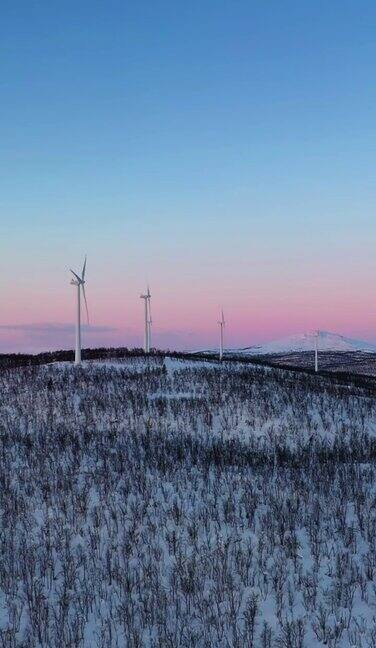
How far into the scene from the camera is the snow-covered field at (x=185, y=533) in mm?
5789

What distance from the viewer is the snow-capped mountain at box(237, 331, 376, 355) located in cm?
14000

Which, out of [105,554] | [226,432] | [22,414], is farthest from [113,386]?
[105,554]

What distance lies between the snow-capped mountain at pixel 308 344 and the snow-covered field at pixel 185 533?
403ft

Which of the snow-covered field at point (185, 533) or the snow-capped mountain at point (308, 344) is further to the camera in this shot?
the snow-capped mountain at point (308, 344)

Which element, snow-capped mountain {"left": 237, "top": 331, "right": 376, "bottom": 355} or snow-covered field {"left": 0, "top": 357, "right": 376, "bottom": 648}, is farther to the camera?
snow-capped mountain {"left": 237, "top": 331, "right": 376, "bottom": 355}

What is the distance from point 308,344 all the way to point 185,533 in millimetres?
145194

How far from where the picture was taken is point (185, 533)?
8156mm

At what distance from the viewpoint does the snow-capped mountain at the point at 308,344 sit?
140 m

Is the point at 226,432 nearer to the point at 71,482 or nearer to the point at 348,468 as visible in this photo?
the point at 348,468

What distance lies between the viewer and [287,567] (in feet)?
23.1

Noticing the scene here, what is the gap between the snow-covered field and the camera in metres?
5.79

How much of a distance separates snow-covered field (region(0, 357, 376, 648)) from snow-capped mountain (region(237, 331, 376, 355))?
122924 mm

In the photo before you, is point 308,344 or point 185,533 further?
point 308,344

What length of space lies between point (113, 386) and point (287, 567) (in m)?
A: 16.6
